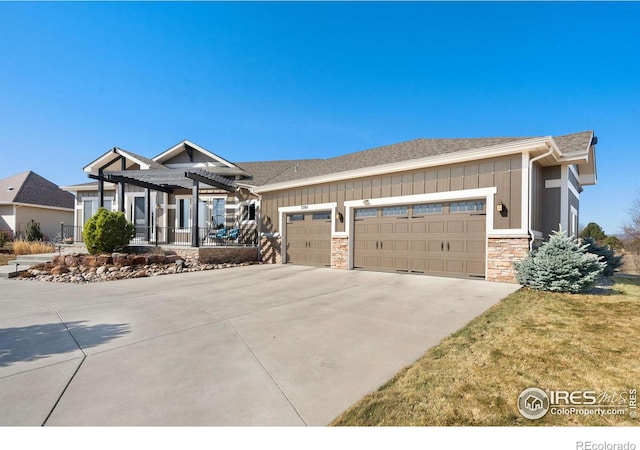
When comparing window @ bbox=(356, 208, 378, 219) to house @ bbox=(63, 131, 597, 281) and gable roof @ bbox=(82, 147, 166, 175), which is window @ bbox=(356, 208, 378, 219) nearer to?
house @ bbox=(63, 131, 597, 281)

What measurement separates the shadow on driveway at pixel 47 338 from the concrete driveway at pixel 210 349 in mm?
17

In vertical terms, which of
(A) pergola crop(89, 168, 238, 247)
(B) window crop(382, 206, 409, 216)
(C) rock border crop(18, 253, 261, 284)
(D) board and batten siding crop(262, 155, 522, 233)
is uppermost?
(A) pergola crop(89, 168, 238, 247)

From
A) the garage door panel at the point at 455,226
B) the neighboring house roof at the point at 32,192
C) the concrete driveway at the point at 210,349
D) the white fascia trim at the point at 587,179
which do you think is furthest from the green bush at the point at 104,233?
the white fascia trim at the point at 587,179

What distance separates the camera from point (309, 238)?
13258mm

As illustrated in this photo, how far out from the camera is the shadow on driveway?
3561mm

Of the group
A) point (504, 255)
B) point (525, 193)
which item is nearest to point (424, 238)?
point (504, 255)

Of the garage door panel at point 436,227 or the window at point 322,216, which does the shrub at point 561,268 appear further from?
the window at point 322,216

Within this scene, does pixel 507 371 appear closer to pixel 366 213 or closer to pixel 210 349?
pixel 210 349

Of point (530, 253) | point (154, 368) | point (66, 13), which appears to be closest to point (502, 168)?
point (530, 253)

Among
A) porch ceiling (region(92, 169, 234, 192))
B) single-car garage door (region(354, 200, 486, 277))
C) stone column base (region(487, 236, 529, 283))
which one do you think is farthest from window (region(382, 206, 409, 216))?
porch ceiling (region(92, 169, 234, 192))

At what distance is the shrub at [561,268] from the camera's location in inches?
262

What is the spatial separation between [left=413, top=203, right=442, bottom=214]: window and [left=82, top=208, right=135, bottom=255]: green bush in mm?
12653

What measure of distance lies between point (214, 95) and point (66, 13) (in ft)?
23.3
